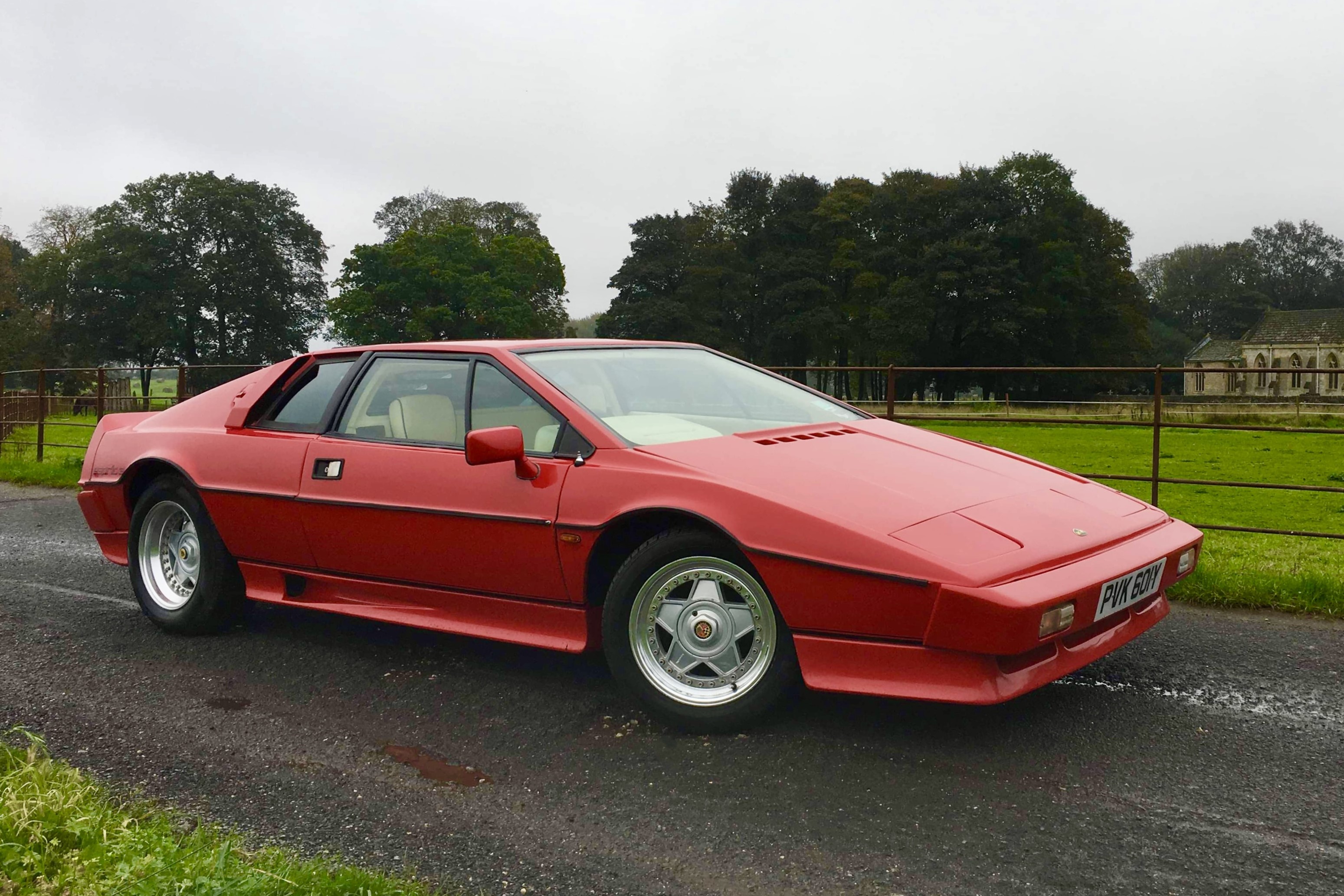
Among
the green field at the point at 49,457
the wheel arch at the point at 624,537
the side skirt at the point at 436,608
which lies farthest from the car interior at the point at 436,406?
the green field at the point at 49,457

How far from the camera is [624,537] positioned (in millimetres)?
3697

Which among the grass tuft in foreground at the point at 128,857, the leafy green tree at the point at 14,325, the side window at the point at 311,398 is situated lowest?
the grass tuft in foreground at the point at 128,857

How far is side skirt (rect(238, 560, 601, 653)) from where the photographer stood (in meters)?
3.78

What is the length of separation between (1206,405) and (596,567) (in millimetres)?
26645

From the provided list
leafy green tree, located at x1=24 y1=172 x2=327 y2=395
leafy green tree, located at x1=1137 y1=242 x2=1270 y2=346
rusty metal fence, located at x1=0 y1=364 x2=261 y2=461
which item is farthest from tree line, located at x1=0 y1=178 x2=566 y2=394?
leafy green tree, located at x1=1137 y1=242 x2=1270 y2=346

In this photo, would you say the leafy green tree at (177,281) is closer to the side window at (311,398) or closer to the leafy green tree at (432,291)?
→ the leafy green tree at (432,291)

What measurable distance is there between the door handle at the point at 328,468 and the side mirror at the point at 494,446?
914 millimetres

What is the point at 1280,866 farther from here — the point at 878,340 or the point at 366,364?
the point at 878,340

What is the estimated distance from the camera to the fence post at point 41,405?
13.9 m

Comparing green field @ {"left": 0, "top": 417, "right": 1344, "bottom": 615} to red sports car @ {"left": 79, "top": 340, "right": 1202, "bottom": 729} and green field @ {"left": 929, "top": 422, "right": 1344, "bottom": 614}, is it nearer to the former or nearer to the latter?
green field @ {"left": 929, "top": 422, "right": 1344, "bottom": 614}

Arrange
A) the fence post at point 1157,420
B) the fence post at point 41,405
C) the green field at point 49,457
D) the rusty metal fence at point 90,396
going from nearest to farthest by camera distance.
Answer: the fence post at point 1157,420
the green field at point 49,457
the rusty metal fence at point 90,396
the fence post at point 41,405

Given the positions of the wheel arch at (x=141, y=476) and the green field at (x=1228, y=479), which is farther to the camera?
the green field at (x=1228, y=479)

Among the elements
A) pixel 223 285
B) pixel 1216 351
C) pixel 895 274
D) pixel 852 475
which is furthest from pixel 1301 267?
pixel 852 475

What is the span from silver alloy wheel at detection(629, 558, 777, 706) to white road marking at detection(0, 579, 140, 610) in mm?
3364
